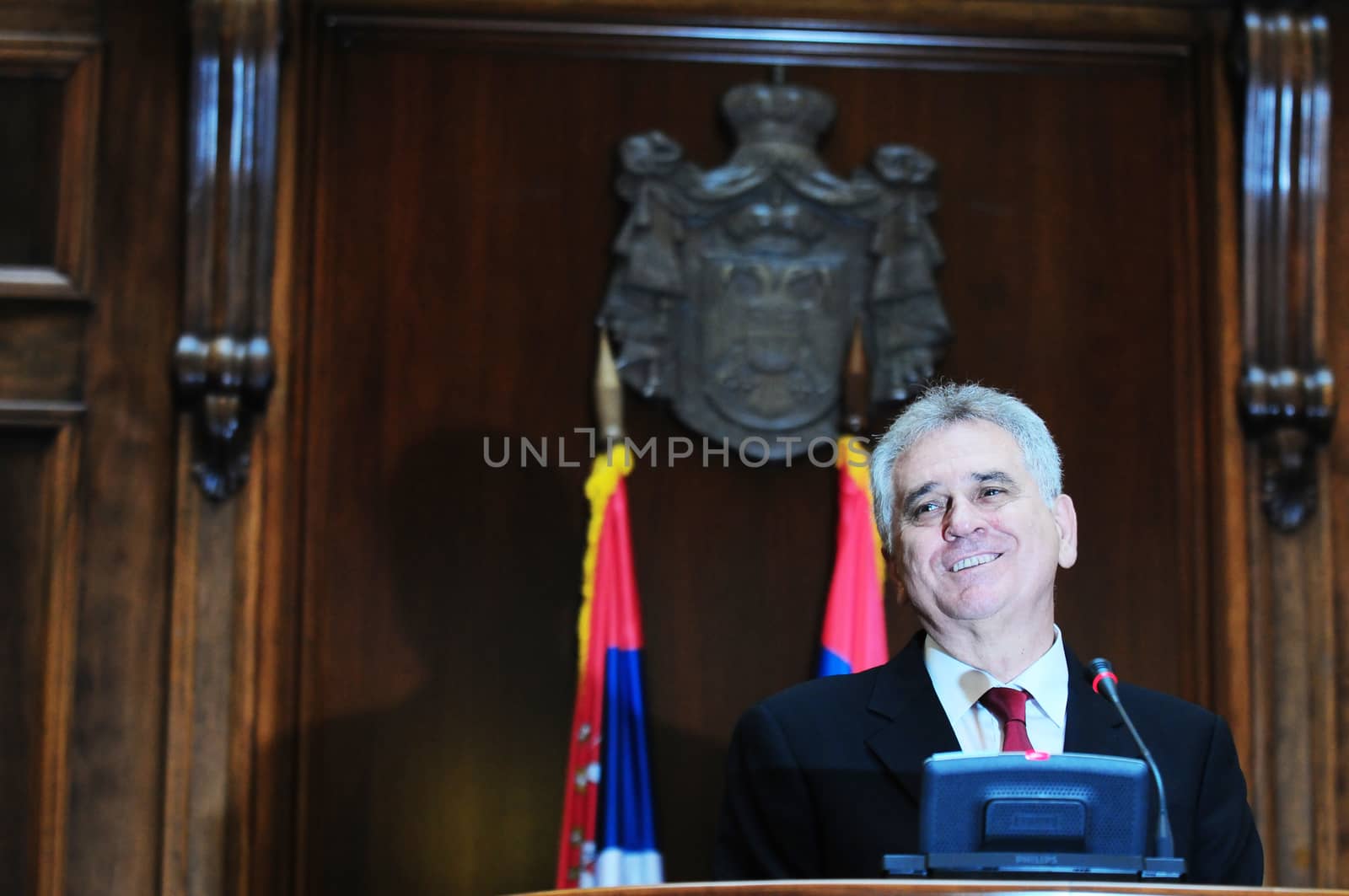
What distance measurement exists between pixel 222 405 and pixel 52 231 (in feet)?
1.81

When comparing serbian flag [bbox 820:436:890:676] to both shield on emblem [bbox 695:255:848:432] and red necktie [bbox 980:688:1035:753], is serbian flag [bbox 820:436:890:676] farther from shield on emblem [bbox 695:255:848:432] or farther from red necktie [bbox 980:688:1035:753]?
red necktie [bbox 980:688:1035:753]

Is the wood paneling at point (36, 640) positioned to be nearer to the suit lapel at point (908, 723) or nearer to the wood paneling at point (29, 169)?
the wood paneling at point (29, 169)

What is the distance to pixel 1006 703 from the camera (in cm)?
199

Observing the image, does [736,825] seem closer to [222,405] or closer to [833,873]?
[833,873]

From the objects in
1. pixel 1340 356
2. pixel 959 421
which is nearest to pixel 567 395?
pixel 959 421

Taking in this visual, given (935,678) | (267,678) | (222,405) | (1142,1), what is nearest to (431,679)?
(267,678)

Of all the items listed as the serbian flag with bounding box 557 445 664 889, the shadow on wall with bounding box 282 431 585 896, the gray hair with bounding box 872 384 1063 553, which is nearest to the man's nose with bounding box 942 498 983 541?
the gray hair with bounding box 872 384 1063 553

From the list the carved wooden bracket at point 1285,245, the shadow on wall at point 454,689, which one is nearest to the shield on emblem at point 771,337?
the shadow on wall at point 454,689

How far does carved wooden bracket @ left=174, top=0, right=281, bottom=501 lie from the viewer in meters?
3.11

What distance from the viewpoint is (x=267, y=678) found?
312cm

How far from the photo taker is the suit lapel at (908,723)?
77.7 inches

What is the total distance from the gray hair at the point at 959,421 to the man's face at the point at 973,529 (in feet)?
0.05

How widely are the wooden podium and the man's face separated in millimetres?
648

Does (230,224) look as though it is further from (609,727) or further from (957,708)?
(957,708)
